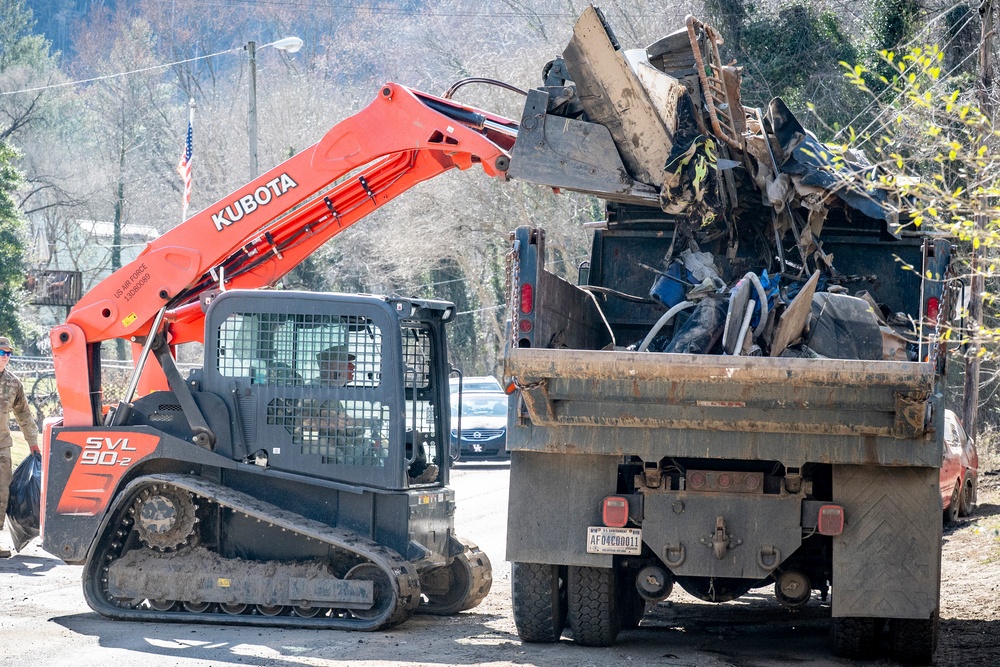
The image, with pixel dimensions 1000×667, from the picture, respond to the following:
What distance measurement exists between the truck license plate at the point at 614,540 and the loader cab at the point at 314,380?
174 centimetres

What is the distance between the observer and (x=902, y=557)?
6.82 m

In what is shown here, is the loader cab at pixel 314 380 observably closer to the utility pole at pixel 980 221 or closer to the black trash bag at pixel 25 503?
the black trash bag at pixel 25 503

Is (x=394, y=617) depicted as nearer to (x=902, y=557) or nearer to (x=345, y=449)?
(x=345, y=449)

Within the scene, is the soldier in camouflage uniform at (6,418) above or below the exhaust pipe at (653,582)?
above

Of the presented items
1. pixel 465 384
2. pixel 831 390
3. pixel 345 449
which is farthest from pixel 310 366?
pixel 465 384

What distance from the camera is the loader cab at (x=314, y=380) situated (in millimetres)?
8438

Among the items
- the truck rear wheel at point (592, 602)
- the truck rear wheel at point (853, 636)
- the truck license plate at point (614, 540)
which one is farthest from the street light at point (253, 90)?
the truck rear wheel at point (853, 636)

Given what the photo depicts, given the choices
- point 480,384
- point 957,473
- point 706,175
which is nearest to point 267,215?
point 706,175

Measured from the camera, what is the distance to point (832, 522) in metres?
6.86

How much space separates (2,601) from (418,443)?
3189 millimetres

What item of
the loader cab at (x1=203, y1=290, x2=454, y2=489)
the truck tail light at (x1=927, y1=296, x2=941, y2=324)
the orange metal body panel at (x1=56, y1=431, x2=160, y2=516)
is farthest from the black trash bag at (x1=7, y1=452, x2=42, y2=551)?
the truck tail light at (x1=927, y1=296, x2=941, y2=324)

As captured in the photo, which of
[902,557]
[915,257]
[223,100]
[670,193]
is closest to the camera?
[902,557]

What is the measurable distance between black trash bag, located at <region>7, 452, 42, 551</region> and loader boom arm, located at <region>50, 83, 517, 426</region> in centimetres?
175

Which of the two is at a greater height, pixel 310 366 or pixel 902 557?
pixel 310 366
